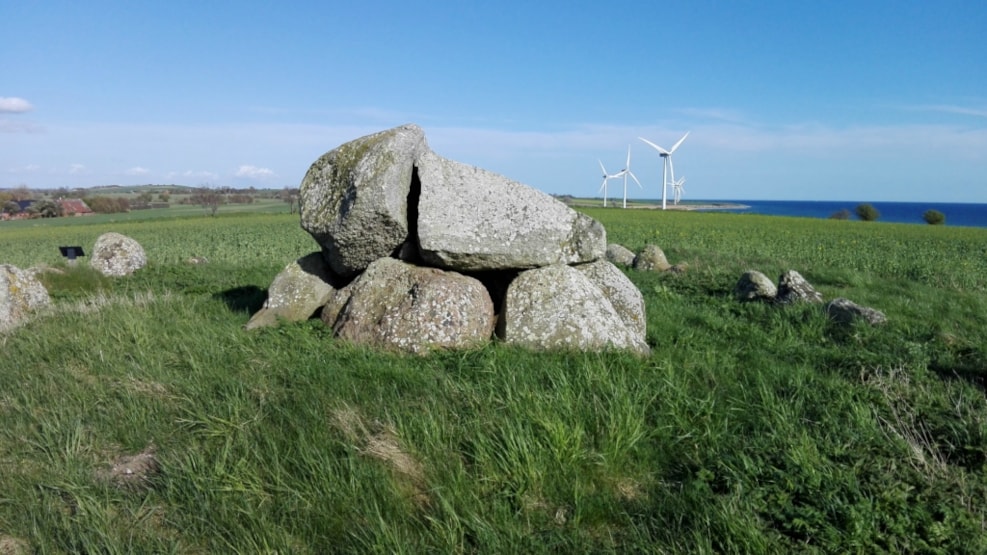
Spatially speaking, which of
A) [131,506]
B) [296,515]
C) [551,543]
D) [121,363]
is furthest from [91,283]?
[551,543]

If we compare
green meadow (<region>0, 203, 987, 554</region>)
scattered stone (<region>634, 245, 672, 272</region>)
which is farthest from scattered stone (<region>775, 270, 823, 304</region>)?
scattered stone (<region>634, 245, 672, 272</region>)

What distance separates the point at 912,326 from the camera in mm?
8586

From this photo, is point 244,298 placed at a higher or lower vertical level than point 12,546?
higher

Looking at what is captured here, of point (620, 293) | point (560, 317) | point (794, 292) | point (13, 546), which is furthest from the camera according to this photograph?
point (794, 292)

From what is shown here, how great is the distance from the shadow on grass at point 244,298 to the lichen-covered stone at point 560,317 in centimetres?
480

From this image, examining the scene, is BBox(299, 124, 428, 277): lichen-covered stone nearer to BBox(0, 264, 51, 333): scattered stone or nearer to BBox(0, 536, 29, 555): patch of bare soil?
BBox(0, 536, 29, 555): patch of bare soil

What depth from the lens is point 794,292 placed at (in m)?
10.2

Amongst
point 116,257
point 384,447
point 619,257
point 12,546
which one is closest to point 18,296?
point 116,257

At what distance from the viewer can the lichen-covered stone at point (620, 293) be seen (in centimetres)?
786

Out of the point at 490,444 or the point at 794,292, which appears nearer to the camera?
the point at 490,444

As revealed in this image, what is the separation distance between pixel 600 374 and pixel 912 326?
6.01 metres

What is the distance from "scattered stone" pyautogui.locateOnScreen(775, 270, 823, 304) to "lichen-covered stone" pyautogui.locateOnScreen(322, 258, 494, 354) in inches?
233

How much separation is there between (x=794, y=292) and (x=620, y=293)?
4202mm

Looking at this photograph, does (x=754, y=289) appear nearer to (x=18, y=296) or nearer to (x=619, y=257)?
(x=619, y=257)
